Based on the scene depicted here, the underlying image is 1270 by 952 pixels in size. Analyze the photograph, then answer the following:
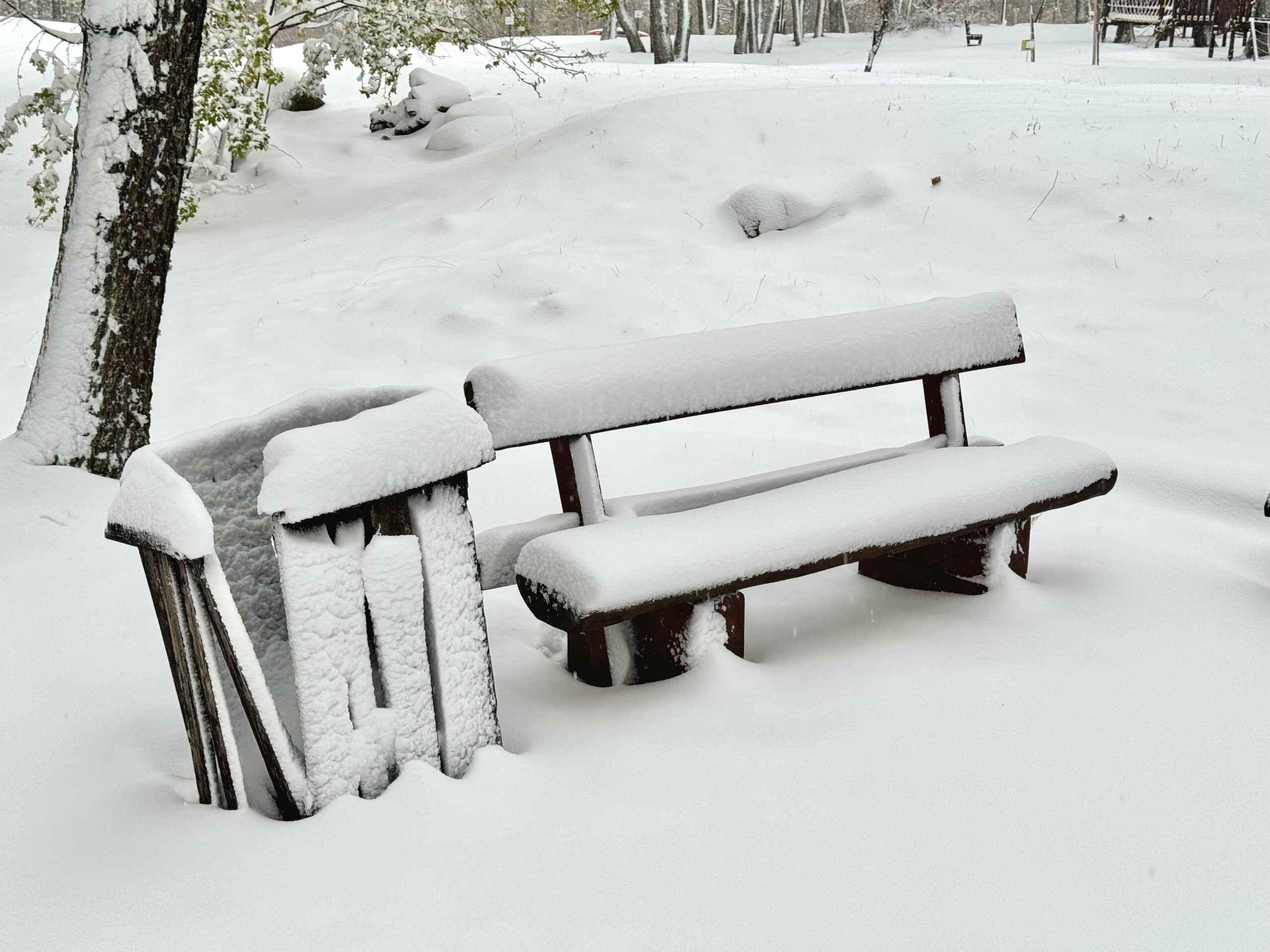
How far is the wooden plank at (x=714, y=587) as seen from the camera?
7.27 ft

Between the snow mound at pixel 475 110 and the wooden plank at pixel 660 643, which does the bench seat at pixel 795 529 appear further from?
the snow mound at pixel 475 110

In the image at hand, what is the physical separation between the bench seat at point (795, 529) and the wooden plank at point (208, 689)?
0.69 meters

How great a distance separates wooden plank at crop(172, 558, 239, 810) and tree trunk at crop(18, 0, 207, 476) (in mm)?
2342

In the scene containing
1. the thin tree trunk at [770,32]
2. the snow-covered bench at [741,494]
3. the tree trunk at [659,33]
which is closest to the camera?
the snow-covered bench at [741,494]

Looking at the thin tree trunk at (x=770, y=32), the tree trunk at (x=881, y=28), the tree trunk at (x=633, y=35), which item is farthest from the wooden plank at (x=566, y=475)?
the thin tree trunk at (x=770, y=32)

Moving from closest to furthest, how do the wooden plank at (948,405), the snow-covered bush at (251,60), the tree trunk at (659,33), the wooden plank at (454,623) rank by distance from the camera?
the wooden plank at (454,623), the wooden plank at (948,405), the snow-covered bush at (251,60), the tree trunk at (659,33)

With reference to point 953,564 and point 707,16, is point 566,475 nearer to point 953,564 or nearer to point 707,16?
point 953,564

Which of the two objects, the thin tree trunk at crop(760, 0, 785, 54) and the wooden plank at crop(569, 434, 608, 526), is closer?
the wooden plank at crop(569, 434, 608, 526)

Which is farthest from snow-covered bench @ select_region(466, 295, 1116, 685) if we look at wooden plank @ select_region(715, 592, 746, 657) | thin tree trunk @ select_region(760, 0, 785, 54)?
thin tree trunk @ select_region(760, 0, 785, 54)

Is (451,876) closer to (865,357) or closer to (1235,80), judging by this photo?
(865,357)

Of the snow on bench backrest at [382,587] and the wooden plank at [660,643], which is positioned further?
the wooden plank at [660,643]

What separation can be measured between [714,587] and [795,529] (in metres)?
0.29

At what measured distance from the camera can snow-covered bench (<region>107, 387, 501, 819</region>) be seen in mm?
1837

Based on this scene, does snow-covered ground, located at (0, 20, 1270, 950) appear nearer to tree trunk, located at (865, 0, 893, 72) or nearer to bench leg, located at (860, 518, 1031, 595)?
bench leg, located at (860, 518, 1031, 595)
